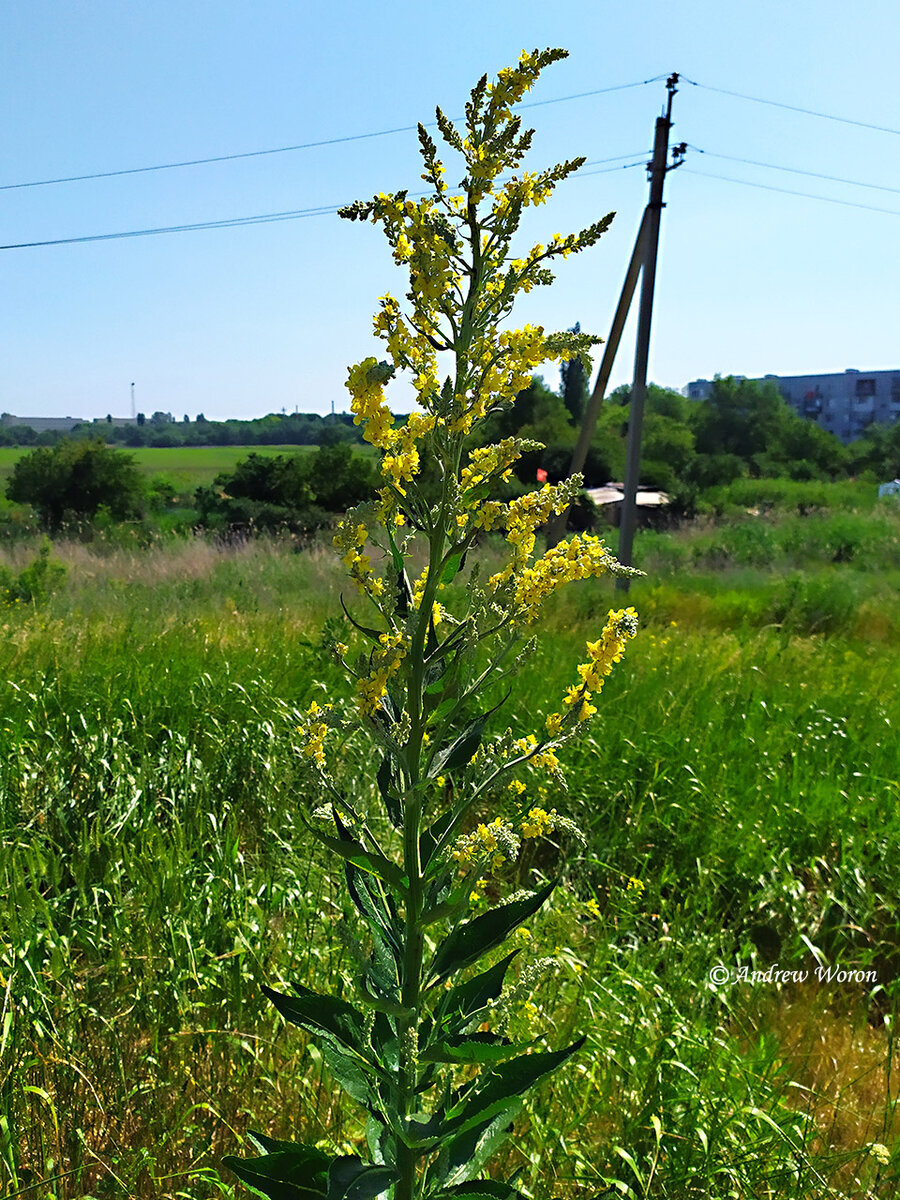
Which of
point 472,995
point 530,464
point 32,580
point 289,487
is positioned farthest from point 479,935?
point 530,464

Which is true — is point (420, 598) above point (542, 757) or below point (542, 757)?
above

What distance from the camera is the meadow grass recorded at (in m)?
2.10

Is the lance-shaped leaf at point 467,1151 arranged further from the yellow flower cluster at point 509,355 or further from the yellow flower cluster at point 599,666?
the yellow flower cluster at point 509,355

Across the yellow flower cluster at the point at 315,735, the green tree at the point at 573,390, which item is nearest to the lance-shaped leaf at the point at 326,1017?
the yellow flower cluster at the point at 315,735

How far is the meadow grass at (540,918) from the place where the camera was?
2.10m

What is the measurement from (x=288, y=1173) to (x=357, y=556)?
1077 mm

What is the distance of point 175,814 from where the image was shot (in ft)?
10.6

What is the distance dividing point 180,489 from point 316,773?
98.7 ft

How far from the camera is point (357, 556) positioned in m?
1.46

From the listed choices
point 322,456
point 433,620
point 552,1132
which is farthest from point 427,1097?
point 322,456

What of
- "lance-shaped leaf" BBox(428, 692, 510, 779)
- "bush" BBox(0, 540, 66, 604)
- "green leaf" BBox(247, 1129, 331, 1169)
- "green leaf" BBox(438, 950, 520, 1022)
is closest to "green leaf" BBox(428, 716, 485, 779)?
"lance-shaped leaf" BBox(428, 692, 510, 779)

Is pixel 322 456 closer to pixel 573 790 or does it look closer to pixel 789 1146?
pixel 573 790

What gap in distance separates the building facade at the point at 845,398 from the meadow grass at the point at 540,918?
80.3 metres

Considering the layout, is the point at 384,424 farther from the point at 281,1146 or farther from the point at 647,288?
the point at 647,288
